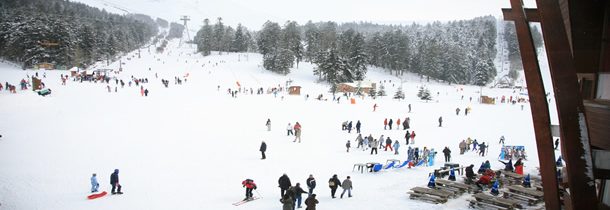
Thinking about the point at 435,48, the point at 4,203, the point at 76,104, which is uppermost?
the point at 435,48

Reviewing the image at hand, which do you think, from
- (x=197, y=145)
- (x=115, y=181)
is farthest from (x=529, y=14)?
(x=197, y=145)

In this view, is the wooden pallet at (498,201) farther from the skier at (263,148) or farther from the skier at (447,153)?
the skier at (263,148)

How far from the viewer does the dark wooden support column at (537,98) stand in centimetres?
584

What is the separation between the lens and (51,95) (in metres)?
33.6

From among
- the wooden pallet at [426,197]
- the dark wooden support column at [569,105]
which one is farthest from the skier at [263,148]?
the dark wooden support column at [569,105]

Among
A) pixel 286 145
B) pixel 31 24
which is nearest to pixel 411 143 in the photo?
pixel 286 145

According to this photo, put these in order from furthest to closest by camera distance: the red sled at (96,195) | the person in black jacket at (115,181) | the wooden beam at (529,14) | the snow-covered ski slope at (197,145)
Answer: the snow-covered ski slope at (197,145), the person in black jacket at (115,181), the red sled at (96,195), the wooden beam at (529,14)

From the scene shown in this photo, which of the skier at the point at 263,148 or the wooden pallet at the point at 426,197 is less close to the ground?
the skier at the point at 263,148

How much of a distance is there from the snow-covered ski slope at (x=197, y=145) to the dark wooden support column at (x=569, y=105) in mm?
6895

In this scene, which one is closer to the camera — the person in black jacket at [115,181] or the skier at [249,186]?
the skier at [249,186]

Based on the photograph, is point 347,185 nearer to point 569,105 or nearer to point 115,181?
point 115,181

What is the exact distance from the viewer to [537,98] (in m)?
5.91

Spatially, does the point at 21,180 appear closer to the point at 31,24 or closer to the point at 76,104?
the point at 76,104

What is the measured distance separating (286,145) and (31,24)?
6264 cm
